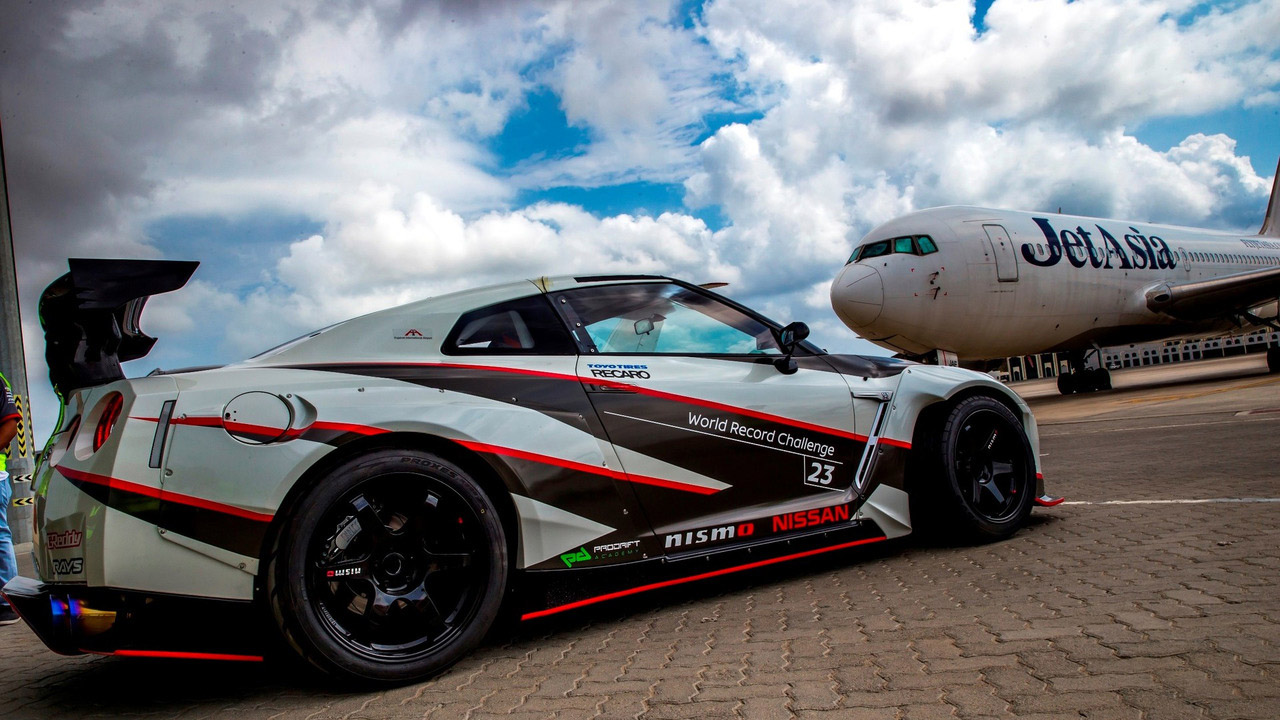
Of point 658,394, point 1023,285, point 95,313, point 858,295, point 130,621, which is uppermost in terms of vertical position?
point 858,295

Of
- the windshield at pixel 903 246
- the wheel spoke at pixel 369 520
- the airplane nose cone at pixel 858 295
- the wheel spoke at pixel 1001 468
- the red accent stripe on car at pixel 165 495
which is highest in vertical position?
the windshield at pixel 903 246

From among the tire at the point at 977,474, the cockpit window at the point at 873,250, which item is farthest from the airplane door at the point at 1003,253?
the tire at the point at 977,474

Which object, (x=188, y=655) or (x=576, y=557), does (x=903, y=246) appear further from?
(x=188, y=655)

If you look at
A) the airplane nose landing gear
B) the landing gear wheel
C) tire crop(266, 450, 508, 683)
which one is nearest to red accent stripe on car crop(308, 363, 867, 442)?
tire crop(266, 450, 508, 683)

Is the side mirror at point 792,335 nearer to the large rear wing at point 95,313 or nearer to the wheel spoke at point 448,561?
the wheel spoke at point 448,561

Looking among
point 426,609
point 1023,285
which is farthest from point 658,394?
point 1023,285

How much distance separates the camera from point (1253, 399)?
1341cm

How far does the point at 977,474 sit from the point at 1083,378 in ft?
67.5

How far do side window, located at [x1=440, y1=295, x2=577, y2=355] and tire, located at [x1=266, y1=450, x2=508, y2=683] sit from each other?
0.52m

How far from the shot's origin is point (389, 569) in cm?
262

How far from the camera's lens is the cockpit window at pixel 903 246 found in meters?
15.8

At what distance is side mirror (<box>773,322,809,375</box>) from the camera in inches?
144

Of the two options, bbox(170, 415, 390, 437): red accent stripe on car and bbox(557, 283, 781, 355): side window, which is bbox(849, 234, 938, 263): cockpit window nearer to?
bbox(557, 283, 781, 355): side window

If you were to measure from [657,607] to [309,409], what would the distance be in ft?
5.30
